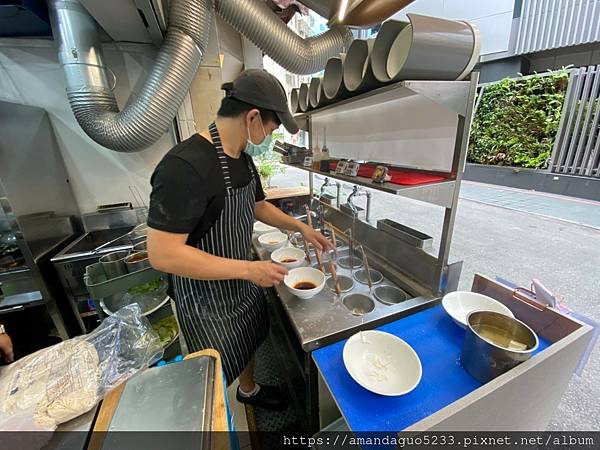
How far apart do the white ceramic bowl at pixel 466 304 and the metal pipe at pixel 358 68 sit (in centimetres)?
103

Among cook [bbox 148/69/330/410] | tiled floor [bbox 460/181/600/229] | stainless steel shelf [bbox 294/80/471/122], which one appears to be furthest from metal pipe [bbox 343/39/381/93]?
tiled floor [bbox 460/181/600/229]

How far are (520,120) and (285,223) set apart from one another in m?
7.18

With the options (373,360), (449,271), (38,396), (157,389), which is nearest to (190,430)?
(157,389)

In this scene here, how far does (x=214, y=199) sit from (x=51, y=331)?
2247 mm

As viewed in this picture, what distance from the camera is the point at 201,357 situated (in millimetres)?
838

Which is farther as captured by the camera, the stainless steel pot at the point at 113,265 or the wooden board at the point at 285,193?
the wooden board at the point at 285,193

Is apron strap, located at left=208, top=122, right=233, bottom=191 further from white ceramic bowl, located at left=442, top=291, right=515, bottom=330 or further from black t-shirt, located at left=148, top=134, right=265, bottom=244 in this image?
white ceramic bowl, located at left=442, top=291, right=515, bottom=330

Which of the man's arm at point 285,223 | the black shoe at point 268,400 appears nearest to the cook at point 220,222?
the man's arm at point 285,223

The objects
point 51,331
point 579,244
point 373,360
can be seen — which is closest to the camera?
point 373,360

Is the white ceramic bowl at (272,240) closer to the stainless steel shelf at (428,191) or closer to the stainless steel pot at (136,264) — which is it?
the stainless steel pot at (136,264)

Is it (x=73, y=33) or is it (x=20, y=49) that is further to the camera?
(x=20, y=49)

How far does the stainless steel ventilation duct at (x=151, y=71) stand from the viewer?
1.82 metres

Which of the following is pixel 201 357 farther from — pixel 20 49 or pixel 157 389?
pixel 20 49

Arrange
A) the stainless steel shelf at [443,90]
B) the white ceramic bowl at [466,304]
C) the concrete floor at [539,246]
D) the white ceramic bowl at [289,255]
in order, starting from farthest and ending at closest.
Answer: the white ceramic bowl at [289,255]
the concrete floor at [539,246]
the white ceramic bowl at [466,304]
the stainless steel shelf at [443,90]
